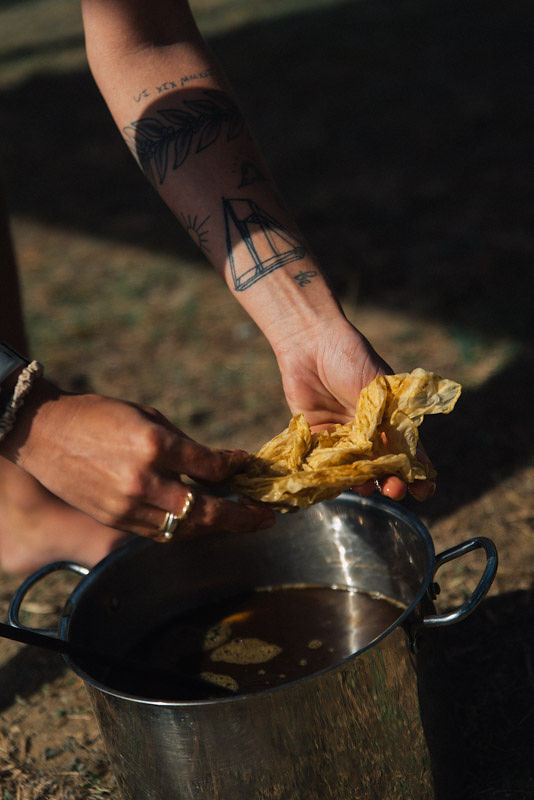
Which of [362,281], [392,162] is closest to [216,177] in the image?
[362,281]

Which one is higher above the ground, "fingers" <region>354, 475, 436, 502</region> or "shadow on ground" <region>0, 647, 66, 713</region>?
"fingers" <region>354, 475, 436, 502</region>

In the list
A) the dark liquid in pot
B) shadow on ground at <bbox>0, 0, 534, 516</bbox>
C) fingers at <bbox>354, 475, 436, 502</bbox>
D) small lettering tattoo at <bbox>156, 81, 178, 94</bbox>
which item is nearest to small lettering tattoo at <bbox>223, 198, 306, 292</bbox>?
small lettering tattoo at <bbox>156, 81, 178, 94</bbox>

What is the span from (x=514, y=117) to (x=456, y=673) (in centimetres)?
518

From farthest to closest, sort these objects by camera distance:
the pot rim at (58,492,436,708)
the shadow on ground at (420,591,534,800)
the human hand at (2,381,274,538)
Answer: the shadow on ground at (420,591,534,800) < the human hand at (2,381,274,538) < the pot rim at (58,492,436,708)

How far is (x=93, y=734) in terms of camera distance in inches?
86.2

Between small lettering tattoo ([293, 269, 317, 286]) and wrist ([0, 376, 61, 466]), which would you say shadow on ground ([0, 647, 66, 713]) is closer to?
wrist ([0, 376, 61, 466])

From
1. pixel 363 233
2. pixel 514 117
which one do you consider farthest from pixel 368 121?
pixel 363 233

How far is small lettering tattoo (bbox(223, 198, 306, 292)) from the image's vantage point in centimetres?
216

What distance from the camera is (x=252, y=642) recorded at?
6.58ft

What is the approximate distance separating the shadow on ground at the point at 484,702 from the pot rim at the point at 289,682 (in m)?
0.16

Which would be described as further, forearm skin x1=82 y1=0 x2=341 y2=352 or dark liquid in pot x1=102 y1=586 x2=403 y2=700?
forearm skin x1=82 y1=0 x2=341 y2=352

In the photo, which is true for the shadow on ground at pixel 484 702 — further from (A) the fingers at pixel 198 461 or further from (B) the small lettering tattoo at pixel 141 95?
(B) the small lettering tattoo at pixel 141 95

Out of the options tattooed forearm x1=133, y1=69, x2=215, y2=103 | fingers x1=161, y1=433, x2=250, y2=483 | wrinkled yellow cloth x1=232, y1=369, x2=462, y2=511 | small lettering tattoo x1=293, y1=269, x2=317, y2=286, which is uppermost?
tattooed forearm x1=133, y1=69, x2=215, y2=103

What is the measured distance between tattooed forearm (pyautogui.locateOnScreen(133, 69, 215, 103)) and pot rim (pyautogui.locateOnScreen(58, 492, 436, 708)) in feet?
3.69
